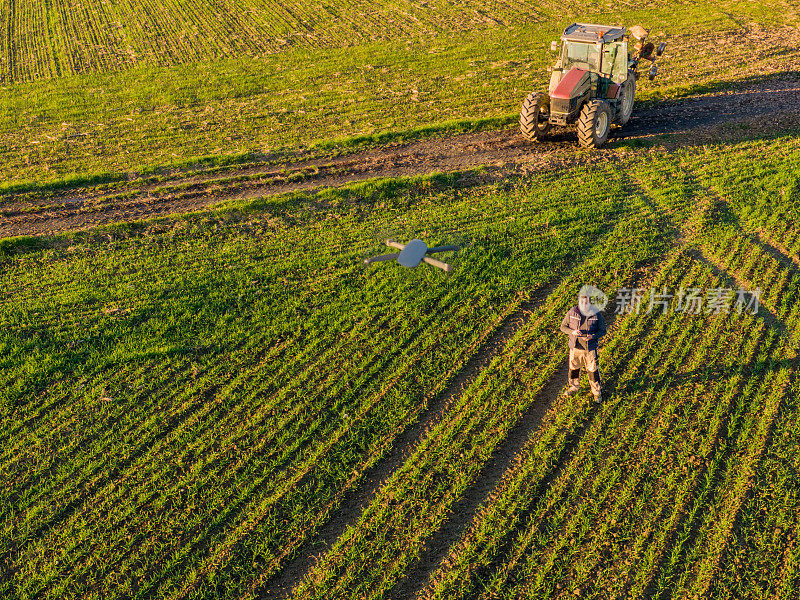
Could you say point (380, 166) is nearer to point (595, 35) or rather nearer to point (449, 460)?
point (595, 35)

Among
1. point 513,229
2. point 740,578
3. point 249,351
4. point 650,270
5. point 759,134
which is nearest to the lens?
point 740,578

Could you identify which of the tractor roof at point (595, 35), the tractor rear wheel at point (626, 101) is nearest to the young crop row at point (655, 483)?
the tractor rear wheel at point (626, 101)

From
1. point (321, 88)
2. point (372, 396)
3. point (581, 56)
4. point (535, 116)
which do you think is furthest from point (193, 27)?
point (372, 396)

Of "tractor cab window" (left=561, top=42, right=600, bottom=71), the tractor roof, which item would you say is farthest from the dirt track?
the tractor roof

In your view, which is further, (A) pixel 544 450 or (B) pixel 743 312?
(B) pixel 743 312

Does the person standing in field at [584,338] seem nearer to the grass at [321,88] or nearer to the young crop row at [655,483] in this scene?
the young crop row at [655,483]

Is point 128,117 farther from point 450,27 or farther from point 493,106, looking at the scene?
point 450,27

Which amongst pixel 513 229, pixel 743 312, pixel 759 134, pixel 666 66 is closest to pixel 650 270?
pixel 743 312
